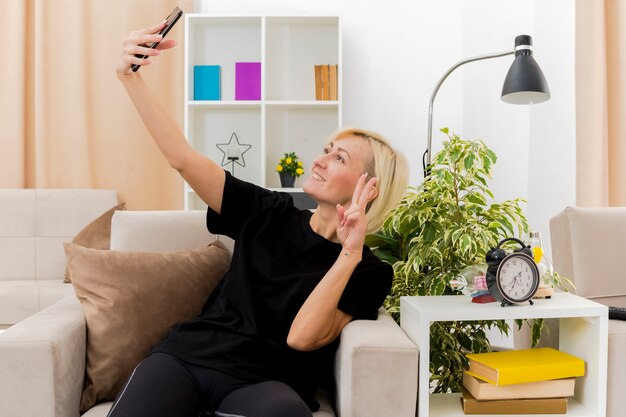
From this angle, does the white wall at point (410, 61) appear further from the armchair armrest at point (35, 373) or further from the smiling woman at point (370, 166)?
the armchair armrest at point (35, 373)

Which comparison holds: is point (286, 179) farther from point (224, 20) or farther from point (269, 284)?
point (269, 284)

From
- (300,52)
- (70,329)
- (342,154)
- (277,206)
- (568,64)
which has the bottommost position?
(70,329)

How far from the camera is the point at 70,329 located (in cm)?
149

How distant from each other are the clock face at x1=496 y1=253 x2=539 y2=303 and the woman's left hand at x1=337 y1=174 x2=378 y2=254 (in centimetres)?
39

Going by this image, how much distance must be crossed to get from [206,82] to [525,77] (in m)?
2.05

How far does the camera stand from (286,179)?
11.7 feet

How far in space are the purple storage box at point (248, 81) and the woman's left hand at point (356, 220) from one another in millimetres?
2212

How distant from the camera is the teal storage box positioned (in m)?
3.62

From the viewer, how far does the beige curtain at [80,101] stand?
3.64m

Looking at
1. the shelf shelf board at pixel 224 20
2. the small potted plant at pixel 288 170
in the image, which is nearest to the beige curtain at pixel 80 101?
the shelf shelf board at pixel 224 20

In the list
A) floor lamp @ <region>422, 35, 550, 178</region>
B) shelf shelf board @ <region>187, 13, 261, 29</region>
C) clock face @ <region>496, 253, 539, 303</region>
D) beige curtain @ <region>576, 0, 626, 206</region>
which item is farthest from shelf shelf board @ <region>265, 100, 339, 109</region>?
clock face @ <region>496, 253, 539, 303</region>

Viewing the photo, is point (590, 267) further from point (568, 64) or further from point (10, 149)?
point (10, 149)

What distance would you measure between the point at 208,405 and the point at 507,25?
2.72 metres

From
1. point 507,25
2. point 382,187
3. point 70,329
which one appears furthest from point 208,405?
point 507,25
